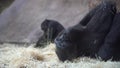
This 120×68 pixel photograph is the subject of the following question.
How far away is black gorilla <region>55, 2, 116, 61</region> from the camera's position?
19.6ft

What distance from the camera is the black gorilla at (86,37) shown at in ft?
19.6

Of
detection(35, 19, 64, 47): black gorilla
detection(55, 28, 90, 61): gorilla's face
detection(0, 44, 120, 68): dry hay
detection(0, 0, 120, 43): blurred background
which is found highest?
detection(0, 0, 120, 43): blurred background

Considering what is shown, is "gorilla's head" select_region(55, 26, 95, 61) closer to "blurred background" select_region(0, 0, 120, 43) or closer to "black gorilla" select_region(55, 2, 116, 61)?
"black gorilla" select_region(55, 2, 116, 61)

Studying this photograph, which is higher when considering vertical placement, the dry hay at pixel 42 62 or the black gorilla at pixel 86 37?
the black gorilla at pixel 86 37

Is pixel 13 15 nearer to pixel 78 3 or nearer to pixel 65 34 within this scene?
pixel 78 3

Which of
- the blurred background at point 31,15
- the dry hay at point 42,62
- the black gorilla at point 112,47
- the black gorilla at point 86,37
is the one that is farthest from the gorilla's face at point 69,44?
the blurred background at point 31,15

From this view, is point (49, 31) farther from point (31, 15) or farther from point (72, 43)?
point (72, 43)

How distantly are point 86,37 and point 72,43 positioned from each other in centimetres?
27

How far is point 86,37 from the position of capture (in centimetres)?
609

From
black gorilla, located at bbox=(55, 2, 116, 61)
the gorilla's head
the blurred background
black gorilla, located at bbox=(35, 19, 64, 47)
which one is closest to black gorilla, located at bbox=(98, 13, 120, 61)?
black gorilla, located at bbox=(55, 2, 116, 61)

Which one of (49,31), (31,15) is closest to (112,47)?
(49,31)

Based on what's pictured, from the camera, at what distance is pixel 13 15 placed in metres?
9.25

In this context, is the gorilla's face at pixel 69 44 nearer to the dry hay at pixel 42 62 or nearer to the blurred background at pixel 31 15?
the dry hay at pixel 42 62

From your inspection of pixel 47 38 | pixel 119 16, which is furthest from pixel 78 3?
pixel 119 16
